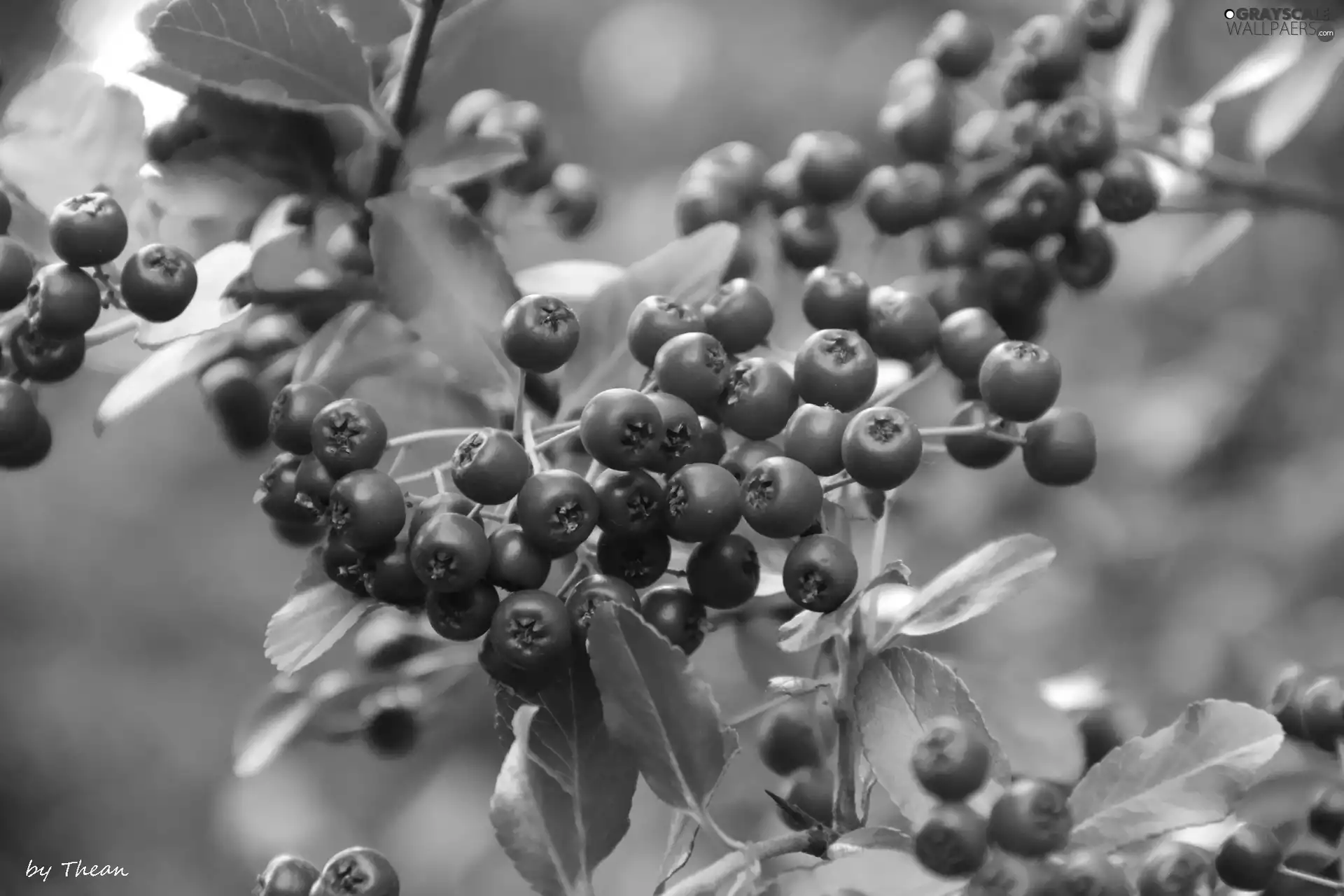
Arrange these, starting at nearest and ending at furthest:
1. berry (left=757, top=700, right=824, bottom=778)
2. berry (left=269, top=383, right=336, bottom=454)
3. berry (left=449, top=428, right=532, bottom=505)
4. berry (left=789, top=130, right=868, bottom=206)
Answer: berry (left=449, top=428, right=532, bottom=505) → berry (left=269, top=383, right=336, bottom=454) → berry (left=757, top=700, right=824, bottom=778) → berry (left=789, top=130, right=868, bottom=206)

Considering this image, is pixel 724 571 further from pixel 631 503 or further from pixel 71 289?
pixel 71 289

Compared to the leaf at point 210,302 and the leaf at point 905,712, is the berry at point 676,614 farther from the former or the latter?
the leaf at point 210,302

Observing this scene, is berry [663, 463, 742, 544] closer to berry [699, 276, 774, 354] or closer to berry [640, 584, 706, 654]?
berry [640, 584, 706, 654]

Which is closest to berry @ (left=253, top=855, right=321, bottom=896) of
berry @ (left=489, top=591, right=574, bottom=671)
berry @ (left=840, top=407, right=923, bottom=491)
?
berry @ (left=489, top=591, right=574, bottom=671)

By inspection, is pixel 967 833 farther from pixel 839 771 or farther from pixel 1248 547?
pixel 1248 547

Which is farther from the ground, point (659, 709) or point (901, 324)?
point (901, 324)

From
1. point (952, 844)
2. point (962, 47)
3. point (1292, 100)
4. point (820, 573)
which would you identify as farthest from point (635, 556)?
point (1292, 100)

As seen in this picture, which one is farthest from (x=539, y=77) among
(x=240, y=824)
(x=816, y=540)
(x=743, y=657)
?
(x=816, y=540)
